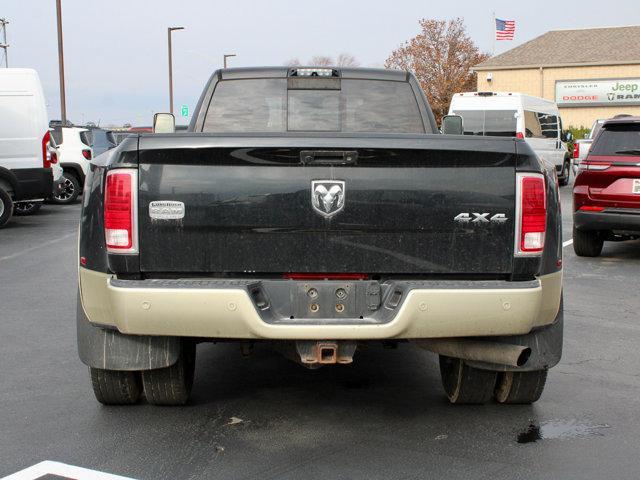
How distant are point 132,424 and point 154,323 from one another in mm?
836

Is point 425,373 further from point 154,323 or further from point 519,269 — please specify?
point 154,323

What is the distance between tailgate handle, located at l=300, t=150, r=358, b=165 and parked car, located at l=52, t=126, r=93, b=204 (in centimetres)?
1690

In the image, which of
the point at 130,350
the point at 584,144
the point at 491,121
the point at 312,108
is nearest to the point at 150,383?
the point at 130,350

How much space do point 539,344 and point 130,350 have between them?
6.27 feet

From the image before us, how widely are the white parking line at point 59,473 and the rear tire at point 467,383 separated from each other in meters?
1.81

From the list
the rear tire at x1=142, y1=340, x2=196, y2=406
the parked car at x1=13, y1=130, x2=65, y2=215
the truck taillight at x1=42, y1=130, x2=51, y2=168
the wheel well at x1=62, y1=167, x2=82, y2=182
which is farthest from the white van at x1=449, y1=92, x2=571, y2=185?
the rear tire at x1=142, y1=340, x2=196, y2=406

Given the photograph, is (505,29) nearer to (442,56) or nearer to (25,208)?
(442,56)

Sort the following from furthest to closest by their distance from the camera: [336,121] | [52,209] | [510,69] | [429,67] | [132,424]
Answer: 1. [429,67]
2. [510,69]
3. [52,209]
4. [336,121]
5. [132,424]

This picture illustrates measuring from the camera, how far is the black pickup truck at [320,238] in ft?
12.5

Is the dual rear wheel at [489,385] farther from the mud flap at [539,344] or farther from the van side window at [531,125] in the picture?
the van side window at [531,125]

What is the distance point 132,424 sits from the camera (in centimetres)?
441

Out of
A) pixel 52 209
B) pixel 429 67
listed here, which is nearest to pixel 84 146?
pixel 52 209

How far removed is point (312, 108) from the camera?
19.4ft

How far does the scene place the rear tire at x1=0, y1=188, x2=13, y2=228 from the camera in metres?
15.1
